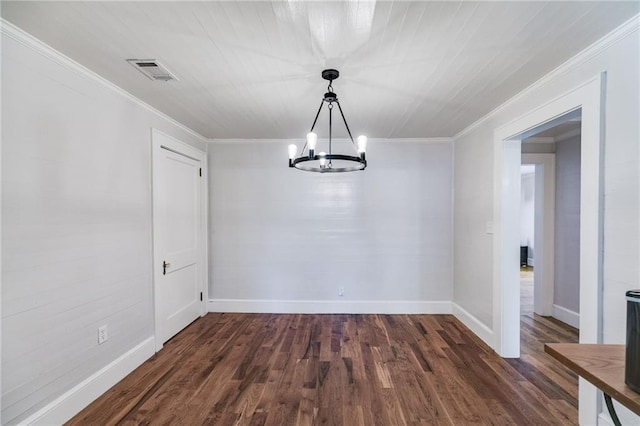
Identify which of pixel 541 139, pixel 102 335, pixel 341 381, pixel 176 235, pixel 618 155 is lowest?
pixel 341 381

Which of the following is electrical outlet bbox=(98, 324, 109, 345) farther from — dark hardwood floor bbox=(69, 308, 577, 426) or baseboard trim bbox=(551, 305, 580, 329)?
baseboard trim bbox=(551, 305, 580, 329)

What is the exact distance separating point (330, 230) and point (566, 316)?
3300 millimetres

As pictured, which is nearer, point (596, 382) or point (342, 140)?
point (596, 382)

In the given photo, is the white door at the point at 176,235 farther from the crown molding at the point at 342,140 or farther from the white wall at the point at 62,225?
the crown molding at the point at 342,140

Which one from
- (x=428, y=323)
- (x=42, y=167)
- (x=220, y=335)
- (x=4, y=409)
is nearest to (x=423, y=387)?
(x=428, y=323)

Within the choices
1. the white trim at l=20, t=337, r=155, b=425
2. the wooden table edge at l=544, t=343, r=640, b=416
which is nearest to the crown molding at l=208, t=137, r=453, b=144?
the white trim at l=20, t=337, r=155, b=425

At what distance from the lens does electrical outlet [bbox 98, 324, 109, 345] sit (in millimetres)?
2141

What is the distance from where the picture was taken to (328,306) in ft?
12.8

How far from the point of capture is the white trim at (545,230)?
146 inches

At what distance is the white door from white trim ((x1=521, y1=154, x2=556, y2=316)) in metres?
4.53

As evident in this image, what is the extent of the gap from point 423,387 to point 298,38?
274 centimetres

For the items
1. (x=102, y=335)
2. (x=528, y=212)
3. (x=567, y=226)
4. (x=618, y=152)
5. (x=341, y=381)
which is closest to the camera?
(x=618, y=152)

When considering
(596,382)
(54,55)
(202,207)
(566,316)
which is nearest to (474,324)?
(566,316)

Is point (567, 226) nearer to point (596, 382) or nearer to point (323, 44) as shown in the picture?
point (596, 382)
